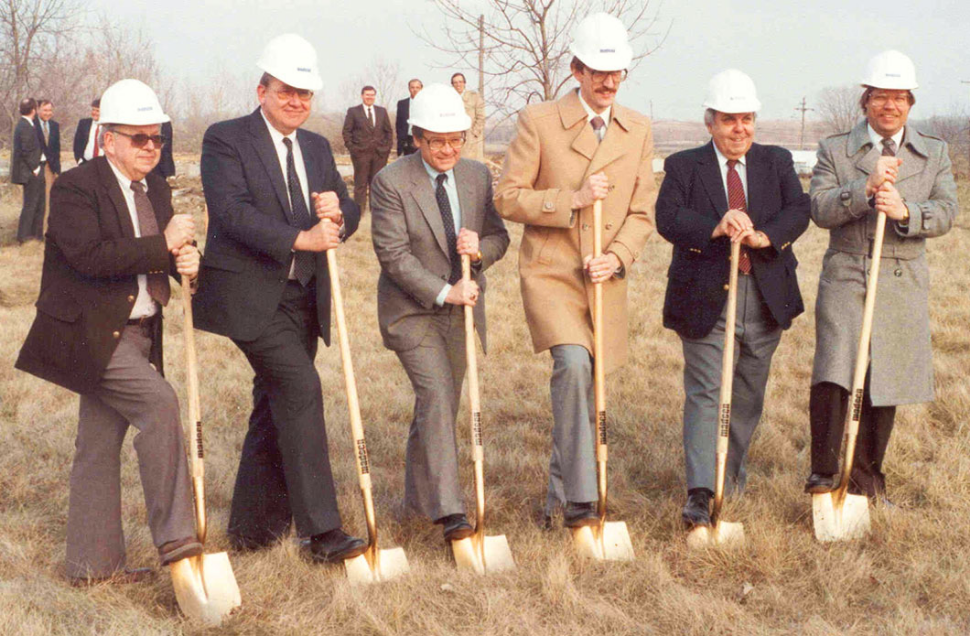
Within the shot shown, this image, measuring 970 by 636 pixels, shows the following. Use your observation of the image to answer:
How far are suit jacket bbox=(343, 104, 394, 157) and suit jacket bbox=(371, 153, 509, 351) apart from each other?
11362mm

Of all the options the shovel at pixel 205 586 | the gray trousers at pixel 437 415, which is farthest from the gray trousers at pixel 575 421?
the shovel at pixel 205 586

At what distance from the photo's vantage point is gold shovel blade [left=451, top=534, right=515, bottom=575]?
16.8 ft

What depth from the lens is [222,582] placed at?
4.62m

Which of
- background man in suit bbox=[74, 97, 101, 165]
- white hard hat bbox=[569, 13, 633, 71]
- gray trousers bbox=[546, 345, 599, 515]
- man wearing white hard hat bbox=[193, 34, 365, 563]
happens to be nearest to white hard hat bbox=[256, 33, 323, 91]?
man wearing white hard hat bbox=[193, 34, 365, 563]

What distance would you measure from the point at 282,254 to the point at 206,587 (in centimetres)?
141

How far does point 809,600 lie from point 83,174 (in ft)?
11.4

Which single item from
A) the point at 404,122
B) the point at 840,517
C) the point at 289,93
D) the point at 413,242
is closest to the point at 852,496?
the point at 840,517

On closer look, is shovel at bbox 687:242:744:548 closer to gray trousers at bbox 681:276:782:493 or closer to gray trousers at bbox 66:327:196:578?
gray trousers at bbox 681:276:782:493

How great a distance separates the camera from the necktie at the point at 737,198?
5637 millimetres

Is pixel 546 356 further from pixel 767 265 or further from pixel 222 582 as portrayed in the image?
pixel 222 582

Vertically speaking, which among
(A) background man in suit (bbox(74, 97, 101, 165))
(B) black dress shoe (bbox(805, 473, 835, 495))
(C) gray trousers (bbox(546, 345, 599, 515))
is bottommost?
(B) black dress shoe (bbox(805, 473, 835, 495))

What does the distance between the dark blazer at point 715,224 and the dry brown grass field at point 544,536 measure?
101 centimetres

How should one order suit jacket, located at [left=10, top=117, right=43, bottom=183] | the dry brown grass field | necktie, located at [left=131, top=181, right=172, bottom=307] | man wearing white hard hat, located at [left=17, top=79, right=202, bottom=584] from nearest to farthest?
the dry brown grass field, man wearing white hard hat, located at [left=17, top=79, right=202, bottom=584], necktie, located at [left=131, top=181, right=172, bottom=307], suit jacket, located at [left=10, top=117, right=43, bottom=183]

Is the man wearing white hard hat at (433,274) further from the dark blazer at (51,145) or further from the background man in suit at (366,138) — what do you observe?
the dark blazer at (51,145)
